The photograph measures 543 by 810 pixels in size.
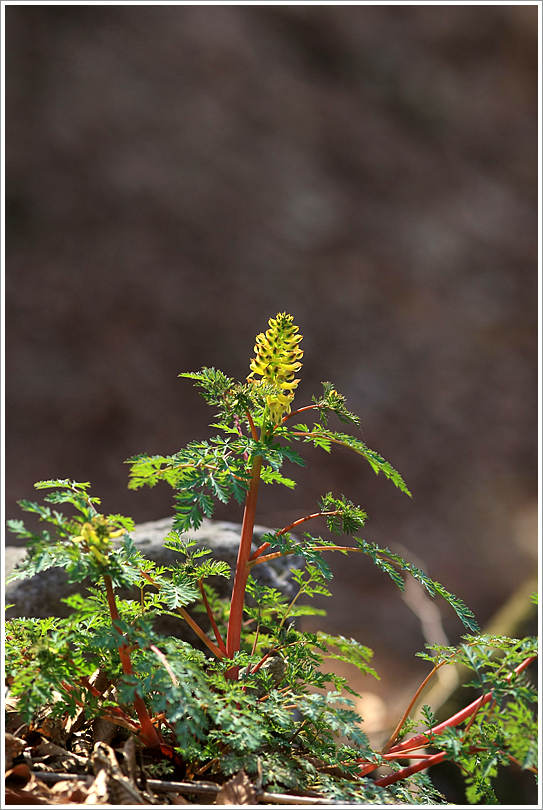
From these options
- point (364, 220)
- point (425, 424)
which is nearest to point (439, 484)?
point (425, 424)

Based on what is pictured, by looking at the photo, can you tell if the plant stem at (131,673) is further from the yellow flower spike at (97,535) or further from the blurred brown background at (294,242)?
the blurred brown background at (294,242)

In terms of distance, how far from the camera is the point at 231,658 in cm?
58

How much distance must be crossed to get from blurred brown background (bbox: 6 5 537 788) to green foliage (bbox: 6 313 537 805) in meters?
2.27

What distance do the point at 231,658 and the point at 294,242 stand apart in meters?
3.45

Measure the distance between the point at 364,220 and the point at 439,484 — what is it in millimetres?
1870

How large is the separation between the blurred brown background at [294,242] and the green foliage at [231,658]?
89.2 inches

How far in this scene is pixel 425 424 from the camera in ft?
11.2

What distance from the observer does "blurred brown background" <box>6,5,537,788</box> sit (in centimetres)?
310

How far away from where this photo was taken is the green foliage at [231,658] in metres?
0.46

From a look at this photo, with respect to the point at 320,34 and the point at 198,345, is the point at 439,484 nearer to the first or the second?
the point at 198,345

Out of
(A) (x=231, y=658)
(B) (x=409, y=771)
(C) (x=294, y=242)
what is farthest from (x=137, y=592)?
(C) (x=294, y=242)

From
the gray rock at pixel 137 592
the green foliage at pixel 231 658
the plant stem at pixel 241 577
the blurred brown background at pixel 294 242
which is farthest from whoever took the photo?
the blurred brown background at pixel 294 242

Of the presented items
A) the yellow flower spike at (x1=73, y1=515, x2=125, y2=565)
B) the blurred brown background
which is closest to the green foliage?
the yellow flower spike at (x1=73, y1=515, x2=125, y2=565)

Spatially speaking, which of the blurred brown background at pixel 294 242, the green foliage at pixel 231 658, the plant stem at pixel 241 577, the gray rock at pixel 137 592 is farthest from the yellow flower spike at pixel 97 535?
the blurred brown background at pixel 294 242
